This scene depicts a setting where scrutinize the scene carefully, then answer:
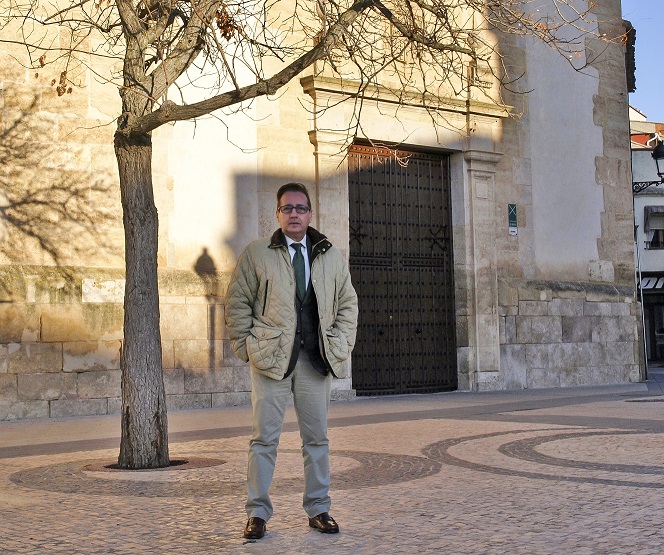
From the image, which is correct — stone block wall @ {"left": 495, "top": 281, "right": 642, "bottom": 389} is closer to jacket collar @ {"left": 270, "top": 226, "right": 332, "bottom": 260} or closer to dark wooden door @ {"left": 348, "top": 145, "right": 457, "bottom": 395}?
dark wooden door @ {"left": 348, "top": 145, "right": 457, "bottom": 395}

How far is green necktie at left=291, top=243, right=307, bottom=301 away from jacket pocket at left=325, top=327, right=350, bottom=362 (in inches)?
9.4

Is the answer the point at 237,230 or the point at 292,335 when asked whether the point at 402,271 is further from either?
the point at 292,335

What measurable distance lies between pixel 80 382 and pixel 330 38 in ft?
21.5

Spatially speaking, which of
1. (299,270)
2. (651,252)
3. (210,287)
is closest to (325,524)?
(299,270)

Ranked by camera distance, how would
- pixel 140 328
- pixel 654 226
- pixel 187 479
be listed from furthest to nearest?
pixel 654 226 → pixel 140 328 → pixel 187 479

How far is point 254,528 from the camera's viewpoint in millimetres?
4957

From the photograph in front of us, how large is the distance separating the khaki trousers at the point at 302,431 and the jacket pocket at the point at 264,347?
0.32 ft

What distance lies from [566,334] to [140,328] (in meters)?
12.6

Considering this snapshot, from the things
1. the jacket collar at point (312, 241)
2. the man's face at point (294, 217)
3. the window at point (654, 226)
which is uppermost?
the window at point (654, 226)

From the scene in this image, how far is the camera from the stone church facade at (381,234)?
1257cm

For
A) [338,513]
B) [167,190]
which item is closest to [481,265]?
[167,190]

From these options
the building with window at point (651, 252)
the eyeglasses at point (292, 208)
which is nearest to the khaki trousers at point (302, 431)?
the eyeglasses at point (292, 208)

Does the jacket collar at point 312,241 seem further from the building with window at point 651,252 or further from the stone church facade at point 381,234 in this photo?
the building with window at point 651,252

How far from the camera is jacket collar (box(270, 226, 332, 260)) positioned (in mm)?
5336
